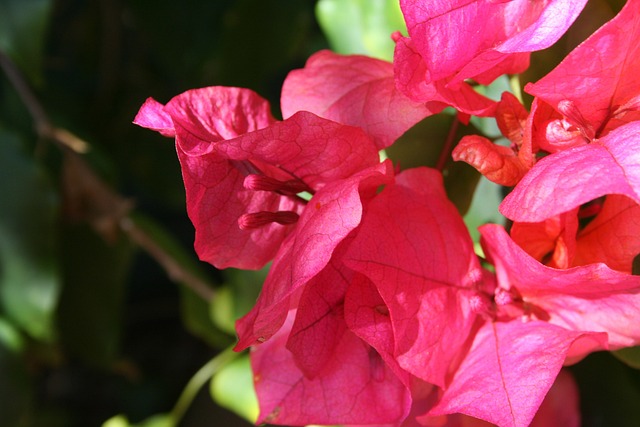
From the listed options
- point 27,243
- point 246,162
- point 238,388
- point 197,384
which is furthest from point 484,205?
point 27,243

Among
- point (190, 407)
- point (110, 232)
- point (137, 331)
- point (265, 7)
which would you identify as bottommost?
point (137, 331)

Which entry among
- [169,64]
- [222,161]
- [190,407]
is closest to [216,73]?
[169,64]

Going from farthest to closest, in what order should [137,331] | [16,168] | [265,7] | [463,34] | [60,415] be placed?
[137,331] < [60,415] < [265,7] < [16,168] < [463,34]

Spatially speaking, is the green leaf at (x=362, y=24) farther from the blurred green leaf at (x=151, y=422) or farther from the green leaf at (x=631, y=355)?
the blurred green leaf at (x=151, y=422)

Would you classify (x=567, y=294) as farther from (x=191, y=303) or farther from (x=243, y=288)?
(x=191, y=303)

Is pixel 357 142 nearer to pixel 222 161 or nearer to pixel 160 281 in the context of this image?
pixel 222 161

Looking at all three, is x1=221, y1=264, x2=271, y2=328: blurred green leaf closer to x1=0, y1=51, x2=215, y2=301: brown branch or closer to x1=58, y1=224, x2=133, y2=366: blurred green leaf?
x1=0, y1=51, x2=215, y2=301: brown branch
